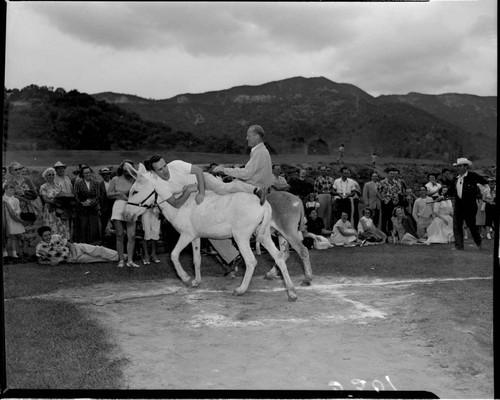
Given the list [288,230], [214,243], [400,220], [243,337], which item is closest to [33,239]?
[214,243]

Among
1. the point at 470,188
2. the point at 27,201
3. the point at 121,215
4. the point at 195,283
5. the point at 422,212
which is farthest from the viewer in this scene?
the point at 422,212

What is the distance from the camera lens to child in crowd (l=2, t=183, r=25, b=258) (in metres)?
6.12

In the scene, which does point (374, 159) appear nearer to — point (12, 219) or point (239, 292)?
point (239, 292)

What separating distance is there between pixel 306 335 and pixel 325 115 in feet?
12.6

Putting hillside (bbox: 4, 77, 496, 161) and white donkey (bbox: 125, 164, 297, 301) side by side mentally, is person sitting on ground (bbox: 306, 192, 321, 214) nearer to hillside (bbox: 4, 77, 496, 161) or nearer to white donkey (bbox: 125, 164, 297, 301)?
hillside (bbox: 4, 77, 496, 161)

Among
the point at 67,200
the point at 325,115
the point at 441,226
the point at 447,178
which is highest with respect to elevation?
the point at 325,115

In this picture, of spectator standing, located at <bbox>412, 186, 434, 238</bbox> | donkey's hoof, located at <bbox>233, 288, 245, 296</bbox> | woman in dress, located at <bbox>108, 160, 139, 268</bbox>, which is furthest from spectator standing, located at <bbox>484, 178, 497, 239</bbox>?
woman in dress, located at <bbox>108, 160, 139, 268</bbox>

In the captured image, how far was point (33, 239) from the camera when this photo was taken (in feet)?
22.8

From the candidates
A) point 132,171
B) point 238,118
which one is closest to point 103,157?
point 132,171

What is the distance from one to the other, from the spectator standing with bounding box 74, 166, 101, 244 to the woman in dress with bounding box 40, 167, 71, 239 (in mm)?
202

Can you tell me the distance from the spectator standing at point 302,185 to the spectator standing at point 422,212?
186 centimetres

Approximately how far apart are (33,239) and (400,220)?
5.36 metres

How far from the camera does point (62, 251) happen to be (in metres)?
6.77

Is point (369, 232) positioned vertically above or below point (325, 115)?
below
